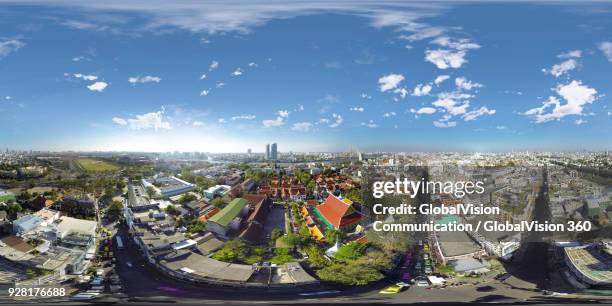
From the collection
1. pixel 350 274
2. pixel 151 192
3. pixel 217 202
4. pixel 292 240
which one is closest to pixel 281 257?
pixel 292 240

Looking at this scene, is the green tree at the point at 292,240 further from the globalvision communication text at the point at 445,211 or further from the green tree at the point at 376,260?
the globalvision communication text at the point at 445,211

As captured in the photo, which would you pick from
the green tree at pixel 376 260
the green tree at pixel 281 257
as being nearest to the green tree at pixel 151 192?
the green tree at pixel 281 257

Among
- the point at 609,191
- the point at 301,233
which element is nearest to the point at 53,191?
the point at 301,233

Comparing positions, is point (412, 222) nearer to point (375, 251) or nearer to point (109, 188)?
point (375, 251)

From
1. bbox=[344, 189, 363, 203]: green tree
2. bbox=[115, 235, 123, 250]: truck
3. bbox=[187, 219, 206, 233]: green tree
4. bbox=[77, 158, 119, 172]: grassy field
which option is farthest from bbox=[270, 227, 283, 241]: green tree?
bbox=[77, 158, 119, 172]: grassy field

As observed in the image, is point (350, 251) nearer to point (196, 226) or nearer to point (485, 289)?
point (485, 289)

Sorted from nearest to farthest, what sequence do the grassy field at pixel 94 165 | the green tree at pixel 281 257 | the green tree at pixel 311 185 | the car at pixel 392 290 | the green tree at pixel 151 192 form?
1. the car at pixel 392 290
2. the green tree at pixel 281 257
3. the grassy field at pixel 94 165
4. the green tree at pixel 151 192
5. the green tree at pixel 311 185
